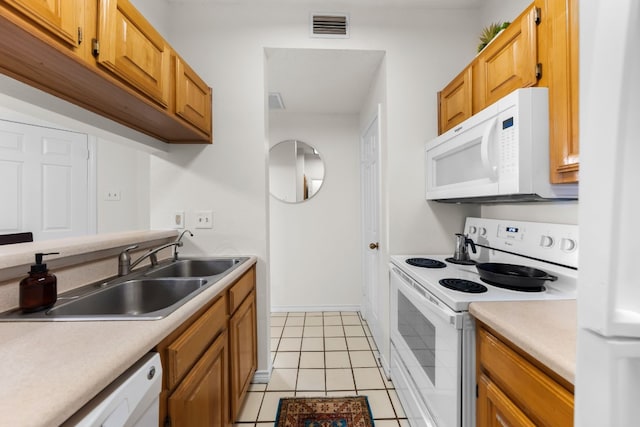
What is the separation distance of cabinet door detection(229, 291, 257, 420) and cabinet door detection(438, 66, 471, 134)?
5.63ft

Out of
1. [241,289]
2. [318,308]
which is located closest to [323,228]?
[318,308]

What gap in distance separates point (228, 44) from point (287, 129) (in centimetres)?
132

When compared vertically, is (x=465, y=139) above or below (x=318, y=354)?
above

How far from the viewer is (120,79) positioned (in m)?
1.08

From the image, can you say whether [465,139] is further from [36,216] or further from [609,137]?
[36,216]

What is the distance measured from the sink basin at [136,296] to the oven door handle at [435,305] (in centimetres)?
99

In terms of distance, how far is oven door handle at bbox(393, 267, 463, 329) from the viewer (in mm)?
1047

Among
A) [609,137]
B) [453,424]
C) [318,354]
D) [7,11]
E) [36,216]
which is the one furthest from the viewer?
[318,354]

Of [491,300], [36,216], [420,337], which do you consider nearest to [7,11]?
[491,300]

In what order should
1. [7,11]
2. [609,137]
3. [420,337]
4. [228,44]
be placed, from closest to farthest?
[609,137]
[7,11]
[420,337]
[228,44]

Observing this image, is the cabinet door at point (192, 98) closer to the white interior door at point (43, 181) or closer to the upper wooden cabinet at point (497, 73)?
the white interior door at point (43, 181)

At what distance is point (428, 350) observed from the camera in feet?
4.32

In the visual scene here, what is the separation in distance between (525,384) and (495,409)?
0.22 m

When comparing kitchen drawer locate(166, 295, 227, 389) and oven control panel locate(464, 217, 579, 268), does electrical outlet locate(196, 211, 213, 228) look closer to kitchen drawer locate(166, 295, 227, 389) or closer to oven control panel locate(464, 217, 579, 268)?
kitchen drawer locate(166, 295, 227, 389)
